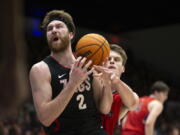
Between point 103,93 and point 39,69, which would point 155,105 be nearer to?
point 103,93

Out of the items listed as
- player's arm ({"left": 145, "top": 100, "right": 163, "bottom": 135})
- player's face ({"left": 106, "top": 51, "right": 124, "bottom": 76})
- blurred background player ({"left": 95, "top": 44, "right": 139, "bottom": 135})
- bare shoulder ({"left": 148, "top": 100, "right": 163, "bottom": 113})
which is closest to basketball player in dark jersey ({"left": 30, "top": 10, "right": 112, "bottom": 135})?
blurred background player ({"left": 95, "top": 44, "right": 139, "bottom": 135})

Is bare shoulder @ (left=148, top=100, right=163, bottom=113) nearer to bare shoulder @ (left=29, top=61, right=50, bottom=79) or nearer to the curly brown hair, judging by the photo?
the curly brown hair

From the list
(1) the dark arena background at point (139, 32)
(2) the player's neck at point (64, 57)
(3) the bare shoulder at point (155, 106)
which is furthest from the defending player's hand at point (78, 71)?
(1) the dark arena background at point (139, 32)

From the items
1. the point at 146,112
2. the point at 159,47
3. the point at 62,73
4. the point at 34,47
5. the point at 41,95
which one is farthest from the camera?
the point at 159,47

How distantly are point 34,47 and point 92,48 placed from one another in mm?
7543

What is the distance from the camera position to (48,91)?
2303 mm

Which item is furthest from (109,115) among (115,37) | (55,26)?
(115,37)

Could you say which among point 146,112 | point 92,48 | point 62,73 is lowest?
point 146,112

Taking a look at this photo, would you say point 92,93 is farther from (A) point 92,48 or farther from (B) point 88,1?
(B) point 88,1

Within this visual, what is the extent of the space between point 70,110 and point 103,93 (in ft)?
1.10

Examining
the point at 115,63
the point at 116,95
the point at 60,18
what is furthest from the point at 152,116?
the point at 60,18

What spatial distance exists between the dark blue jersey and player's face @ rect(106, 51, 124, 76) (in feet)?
1.81

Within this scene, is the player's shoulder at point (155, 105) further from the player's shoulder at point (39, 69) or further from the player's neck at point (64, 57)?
the player's shoulder at point (39, 69)

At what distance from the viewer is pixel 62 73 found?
2426 mm
